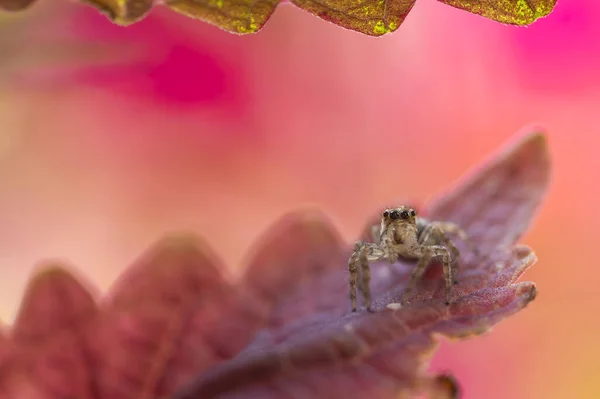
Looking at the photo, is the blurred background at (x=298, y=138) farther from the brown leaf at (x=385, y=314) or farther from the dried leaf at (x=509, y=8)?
the dried leaf at (x=509, y=8)

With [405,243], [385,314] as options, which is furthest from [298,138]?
[385,314]

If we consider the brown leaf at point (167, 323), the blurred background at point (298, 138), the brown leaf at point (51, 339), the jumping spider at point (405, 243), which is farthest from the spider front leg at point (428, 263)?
the blurred background at point (298, 138)

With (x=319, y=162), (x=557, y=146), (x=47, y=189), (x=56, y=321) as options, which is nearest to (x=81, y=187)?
(x=47, y=189)

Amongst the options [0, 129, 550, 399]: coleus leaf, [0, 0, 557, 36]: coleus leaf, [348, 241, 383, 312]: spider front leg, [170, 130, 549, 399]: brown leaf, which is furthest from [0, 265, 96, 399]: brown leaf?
[0, 0, 557, 36]: coleus leaf

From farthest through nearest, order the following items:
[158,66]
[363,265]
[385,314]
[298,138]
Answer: [298,138] → [158,66] → [363,265] → [385,314]

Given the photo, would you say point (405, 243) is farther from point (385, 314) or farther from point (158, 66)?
point (158, 66)

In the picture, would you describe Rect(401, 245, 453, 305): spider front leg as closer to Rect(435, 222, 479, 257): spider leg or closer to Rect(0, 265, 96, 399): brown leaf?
Rect(435, 222, 479, 257): spider leg

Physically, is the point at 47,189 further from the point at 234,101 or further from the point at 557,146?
the point at 557,146
